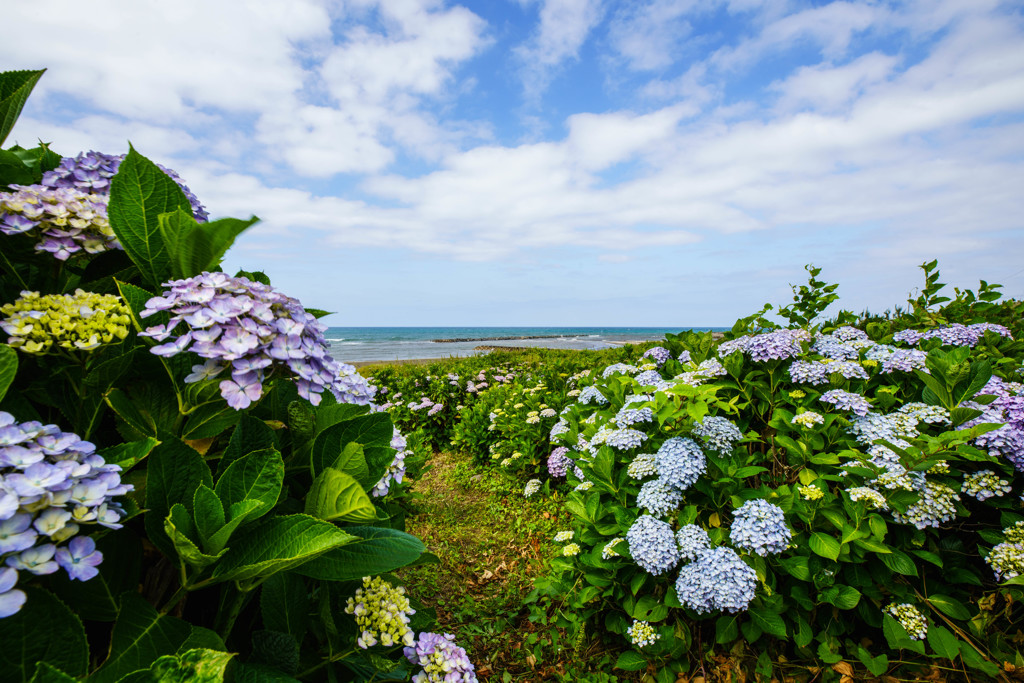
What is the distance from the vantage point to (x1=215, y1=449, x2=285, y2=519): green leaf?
0.91m

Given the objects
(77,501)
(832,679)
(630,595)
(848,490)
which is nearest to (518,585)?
(630,595)

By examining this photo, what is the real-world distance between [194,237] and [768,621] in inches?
95.9

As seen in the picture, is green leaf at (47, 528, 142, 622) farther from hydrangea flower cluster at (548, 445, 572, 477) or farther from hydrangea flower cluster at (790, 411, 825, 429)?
hydrangea flower cluster at (548, 445, 572, 477)

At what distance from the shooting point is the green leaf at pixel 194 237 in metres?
0.99

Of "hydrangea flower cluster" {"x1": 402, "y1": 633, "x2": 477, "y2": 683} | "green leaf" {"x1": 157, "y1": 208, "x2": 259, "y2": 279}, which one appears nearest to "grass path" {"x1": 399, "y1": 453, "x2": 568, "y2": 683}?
"hydrangea flower cluster" {"x1": 402, "y1": 633, "x2": 477, "y2": 683}

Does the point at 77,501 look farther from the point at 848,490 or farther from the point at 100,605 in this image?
the point at 848,490

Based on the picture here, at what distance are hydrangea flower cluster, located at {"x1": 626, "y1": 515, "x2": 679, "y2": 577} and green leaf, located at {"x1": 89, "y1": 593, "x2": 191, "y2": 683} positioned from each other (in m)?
1.63

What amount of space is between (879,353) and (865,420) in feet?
2.14

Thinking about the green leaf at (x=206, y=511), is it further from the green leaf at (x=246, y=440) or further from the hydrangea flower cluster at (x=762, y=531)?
the hydrangea flower cluster at (x=762, y=531)

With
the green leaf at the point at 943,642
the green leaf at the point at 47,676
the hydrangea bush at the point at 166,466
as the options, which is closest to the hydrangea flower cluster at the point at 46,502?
the hydrangea bush at the point at 166,466

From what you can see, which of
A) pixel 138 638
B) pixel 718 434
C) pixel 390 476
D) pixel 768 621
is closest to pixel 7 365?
pixel 138 638

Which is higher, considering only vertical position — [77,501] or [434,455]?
[77,501]

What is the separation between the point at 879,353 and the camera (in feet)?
8.96

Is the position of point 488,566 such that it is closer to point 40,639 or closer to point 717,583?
point 717,583
